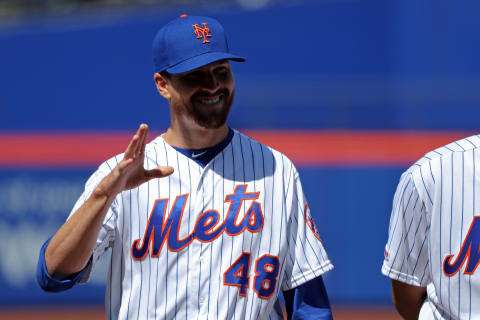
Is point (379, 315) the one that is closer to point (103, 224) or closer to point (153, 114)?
point (153, 114)

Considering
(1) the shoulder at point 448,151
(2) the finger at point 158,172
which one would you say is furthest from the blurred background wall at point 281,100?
(2) the finger at point 158,172

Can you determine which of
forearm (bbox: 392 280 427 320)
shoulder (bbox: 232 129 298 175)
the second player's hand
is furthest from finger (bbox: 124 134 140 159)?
forearm (bbox: 392 280 427 320)

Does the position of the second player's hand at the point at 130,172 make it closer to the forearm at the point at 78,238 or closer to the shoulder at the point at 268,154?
the forearm at the point at 78,238

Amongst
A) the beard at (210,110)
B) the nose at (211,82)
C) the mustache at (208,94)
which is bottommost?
the beard at (210,110)

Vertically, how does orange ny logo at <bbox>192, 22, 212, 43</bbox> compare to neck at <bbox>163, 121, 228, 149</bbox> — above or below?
above

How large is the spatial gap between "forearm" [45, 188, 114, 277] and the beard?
0.43m

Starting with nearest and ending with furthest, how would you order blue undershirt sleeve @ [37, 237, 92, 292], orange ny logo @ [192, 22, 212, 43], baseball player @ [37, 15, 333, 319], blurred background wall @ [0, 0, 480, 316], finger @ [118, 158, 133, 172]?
finger @ [118, 158, 133, 172] < blue undershirt sleeve @ [37, 237, 92, 292] < baseball player @ [37, 15, 333, 319] < orange ny logo @ [192, 22, 212, 43] < blurred background wall @ [0, 0, 480, 316]

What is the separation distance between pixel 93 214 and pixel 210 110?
20.5 inches

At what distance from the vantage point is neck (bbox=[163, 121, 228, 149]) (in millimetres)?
2574

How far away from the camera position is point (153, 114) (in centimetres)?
899

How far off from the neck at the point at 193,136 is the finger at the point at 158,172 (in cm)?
27

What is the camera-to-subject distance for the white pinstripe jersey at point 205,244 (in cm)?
245

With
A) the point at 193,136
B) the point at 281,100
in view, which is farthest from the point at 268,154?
the point at 281,100

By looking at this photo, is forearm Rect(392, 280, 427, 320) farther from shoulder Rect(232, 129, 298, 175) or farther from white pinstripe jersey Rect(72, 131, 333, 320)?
shoulder Rect(232, 129, 298, 175)
